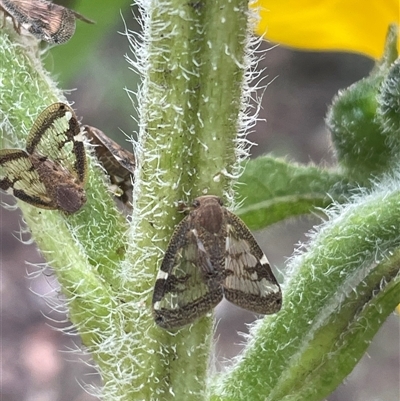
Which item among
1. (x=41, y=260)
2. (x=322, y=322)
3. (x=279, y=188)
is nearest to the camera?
(x=322, y=322)

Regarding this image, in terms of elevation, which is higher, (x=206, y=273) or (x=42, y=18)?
(x=42, y=18)

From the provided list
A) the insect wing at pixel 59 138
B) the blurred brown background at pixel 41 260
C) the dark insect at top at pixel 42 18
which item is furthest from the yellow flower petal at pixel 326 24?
the blurred brown background at pixel 41 260

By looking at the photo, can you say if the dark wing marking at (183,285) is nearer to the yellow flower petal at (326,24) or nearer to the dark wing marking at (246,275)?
the dark wing marking at (246,275)

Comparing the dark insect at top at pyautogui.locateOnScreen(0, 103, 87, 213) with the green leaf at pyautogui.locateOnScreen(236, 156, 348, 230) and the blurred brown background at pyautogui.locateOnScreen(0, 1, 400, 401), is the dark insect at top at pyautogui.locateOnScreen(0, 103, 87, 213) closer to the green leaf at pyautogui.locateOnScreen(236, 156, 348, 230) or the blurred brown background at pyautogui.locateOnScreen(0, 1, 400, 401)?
the green leaf at pyautogui.locateOnScreen(236, 156, 348, 230)

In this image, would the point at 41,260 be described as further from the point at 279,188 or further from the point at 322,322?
the point at 322,322

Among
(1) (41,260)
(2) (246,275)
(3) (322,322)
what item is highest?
(2) (246,275)

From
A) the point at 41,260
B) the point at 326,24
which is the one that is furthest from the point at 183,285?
the point at 41,260
